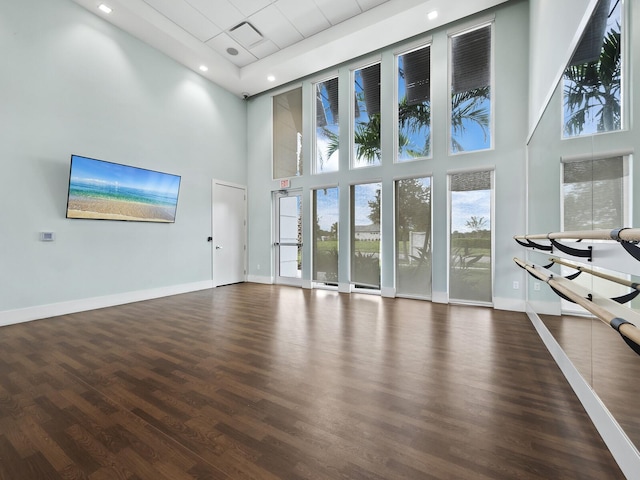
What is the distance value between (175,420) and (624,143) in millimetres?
3059

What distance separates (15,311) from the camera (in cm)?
400

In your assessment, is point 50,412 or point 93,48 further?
point 93,48

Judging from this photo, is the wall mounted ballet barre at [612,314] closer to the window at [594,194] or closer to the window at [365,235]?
the window at [594,194]

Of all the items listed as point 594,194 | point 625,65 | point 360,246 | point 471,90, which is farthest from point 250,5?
point 594,194

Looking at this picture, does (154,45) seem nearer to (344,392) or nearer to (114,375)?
(114,375)

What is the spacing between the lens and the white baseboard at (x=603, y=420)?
133cm

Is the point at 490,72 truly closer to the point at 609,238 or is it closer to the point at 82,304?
the point at 609,238

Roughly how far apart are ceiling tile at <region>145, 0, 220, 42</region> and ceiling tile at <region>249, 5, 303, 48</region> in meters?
0.86

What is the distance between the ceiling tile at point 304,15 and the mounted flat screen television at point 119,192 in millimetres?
3752

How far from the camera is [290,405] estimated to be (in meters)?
1.98

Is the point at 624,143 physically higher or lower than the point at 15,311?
higher

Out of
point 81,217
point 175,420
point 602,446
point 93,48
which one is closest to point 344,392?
point 175,420

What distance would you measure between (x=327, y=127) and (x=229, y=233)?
3.59 meters

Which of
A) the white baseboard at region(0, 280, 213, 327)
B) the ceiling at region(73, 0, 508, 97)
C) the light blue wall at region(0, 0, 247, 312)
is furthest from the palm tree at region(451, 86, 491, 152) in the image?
the white baseboard at region(0, 280, 213, 327)
